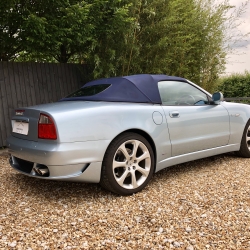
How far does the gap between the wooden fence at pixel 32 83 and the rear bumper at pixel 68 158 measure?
10.0 ft

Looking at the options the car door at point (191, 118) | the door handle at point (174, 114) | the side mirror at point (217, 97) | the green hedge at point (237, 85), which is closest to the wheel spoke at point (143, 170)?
the car door at point (191, 118)

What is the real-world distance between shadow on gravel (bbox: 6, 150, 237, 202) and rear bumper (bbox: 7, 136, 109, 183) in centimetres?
33

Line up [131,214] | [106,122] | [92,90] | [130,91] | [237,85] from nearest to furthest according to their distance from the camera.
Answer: [131,214], [106,122], [130,91], [92,90], [237,85]

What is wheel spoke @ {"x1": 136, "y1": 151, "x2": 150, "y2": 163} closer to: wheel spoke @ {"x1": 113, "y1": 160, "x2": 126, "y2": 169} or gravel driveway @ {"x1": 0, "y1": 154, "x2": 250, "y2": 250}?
wheel spoke @ {"x1": 113, "y1": 160, "x2": 126, "y2": 169}

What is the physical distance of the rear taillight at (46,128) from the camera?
2.53 metres

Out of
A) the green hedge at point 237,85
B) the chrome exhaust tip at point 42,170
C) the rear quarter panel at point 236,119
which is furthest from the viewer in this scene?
the green hedge at point 237,85

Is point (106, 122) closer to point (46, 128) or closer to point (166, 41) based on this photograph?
point (46, 128)

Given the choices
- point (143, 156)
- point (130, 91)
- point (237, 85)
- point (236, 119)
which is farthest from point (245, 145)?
point (237, 85)

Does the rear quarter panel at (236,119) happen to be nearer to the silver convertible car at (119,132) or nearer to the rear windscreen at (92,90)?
the silver convertible car at (119,132)

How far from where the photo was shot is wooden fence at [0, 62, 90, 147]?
5488mm

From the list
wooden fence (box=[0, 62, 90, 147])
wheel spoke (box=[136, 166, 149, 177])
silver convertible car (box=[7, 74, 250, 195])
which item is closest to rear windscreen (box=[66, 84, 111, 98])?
silver convertible car (box=[7, 74, 250, 195])

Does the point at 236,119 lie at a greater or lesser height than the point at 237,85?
greater

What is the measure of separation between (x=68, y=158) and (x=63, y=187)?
798mm

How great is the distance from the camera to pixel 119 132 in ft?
9.13
